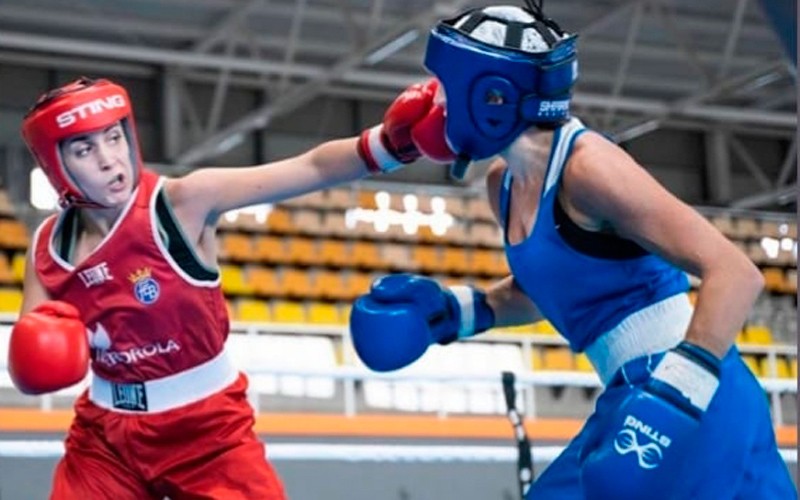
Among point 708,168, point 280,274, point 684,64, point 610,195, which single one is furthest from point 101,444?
point 708,168

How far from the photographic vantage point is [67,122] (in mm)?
2623

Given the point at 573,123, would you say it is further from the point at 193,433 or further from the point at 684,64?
the point at 684,64

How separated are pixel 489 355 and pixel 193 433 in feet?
20.7

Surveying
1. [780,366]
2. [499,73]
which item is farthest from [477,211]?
[499,73]

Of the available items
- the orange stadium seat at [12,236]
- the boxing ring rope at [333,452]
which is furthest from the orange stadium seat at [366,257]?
the boxing ring rope at [333,452]

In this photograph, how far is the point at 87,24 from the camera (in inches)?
446

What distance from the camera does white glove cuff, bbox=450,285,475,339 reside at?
257 cm

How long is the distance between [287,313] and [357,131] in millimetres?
3476

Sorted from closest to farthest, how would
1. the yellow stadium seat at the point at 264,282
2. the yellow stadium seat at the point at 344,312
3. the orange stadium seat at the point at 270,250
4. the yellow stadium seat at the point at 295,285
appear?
the yellow stadium seat at the point at 344,312, the yellow stadium seat at the point at 264,282, the yellow stadium seat at the point at 295,285, the orange stadium seat at the point at 270,250

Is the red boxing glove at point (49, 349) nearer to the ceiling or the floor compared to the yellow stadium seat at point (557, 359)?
nearer to the ceiling

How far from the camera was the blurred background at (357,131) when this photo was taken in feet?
30.7

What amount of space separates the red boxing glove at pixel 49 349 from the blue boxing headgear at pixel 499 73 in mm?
759

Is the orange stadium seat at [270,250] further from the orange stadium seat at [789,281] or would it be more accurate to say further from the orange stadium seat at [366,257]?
the orange stadium seat at [789,281]

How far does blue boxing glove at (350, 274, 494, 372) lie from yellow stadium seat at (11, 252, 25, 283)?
25.9ft
